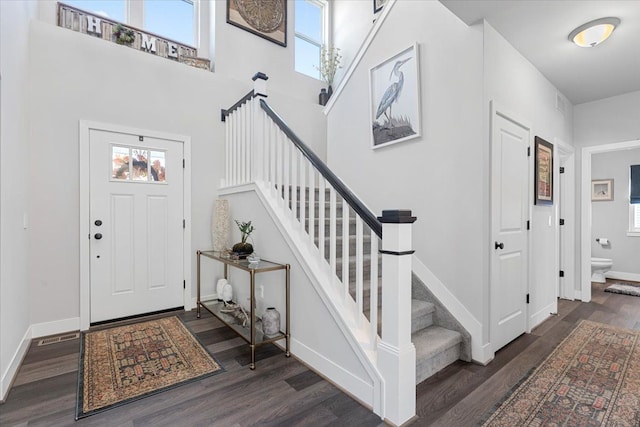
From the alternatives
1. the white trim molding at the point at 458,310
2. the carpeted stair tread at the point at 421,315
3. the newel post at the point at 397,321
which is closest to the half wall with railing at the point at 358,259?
the newel post at the point at 397,321

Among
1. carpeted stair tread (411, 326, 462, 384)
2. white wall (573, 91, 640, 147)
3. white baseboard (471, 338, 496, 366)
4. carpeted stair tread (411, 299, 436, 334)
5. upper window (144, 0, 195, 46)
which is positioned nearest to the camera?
carpeted stair tread (411, 326, 462, 384)

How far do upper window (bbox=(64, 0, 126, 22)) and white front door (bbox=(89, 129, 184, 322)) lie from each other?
64.5 inches

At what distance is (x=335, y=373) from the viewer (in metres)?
2.10

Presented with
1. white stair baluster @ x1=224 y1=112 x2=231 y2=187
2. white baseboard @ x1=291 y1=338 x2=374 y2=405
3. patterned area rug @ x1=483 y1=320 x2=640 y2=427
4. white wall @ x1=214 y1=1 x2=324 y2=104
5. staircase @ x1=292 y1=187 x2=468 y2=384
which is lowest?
patterned area rug @ x1=483 y1=320 x2=640 y2=427

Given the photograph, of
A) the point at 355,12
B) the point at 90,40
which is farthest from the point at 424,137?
the point at 355,12

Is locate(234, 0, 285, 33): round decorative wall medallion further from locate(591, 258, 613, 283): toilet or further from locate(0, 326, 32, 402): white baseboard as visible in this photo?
locate(591, 258, 613, 283): toilet

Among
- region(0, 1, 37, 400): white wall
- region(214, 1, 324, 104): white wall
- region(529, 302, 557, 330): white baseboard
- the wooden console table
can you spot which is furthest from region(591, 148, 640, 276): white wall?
region(0, 1, 37, 400): white wall

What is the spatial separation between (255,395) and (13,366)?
1697mm

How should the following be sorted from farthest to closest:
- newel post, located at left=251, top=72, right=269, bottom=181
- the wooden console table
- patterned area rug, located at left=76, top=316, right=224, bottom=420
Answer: newel post, located at left=251, top=72, right=269, bottom=181, the wooden console table, patterned area rug, located at left=76, top=316, right=224, bottom=420

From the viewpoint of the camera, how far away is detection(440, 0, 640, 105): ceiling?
2.24 meters

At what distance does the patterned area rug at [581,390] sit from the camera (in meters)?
1.77

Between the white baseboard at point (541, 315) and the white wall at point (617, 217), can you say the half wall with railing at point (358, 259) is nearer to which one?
the white baseboard at point (541, 315)

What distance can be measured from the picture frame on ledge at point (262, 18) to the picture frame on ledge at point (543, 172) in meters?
3.91

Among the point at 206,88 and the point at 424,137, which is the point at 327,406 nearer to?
the point at 424,137
